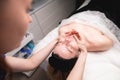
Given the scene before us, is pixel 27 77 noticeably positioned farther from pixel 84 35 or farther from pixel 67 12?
pixel 67 12

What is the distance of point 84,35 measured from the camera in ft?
4.32

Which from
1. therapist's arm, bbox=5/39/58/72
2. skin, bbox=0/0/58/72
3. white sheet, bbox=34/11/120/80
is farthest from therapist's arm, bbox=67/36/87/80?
skin, bbox=0/0/58/72

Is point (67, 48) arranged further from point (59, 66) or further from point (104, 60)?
point (104, 60)

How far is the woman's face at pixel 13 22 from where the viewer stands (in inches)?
19.0

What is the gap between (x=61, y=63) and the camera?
3.73 feet

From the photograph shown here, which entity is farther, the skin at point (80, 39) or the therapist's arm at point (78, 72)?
the skin at point (80, 39)

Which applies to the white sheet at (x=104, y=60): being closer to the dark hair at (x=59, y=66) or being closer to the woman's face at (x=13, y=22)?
the dark hair at (x=59, y=66)

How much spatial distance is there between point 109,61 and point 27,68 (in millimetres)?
560

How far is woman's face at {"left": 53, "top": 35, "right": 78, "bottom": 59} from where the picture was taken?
1.17 meters

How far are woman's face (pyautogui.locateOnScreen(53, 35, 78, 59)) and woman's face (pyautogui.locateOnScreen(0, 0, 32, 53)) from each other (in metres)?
0.63

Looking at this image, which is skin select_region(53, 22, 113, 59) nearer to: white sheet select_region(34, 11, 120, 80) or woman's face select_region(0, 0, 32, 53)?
white sheet select_region(34, 11, 120, 80)

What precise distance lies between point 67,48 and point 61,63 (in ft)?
A: 0.39

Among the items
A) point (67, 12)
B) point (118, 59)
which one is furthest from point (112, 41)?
point (67, 12)

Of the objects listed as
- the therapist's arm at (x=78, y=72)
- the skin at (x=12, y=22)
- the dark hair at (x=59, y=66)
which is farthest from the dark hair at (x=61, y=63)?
the skin at (x=12, y=22)
